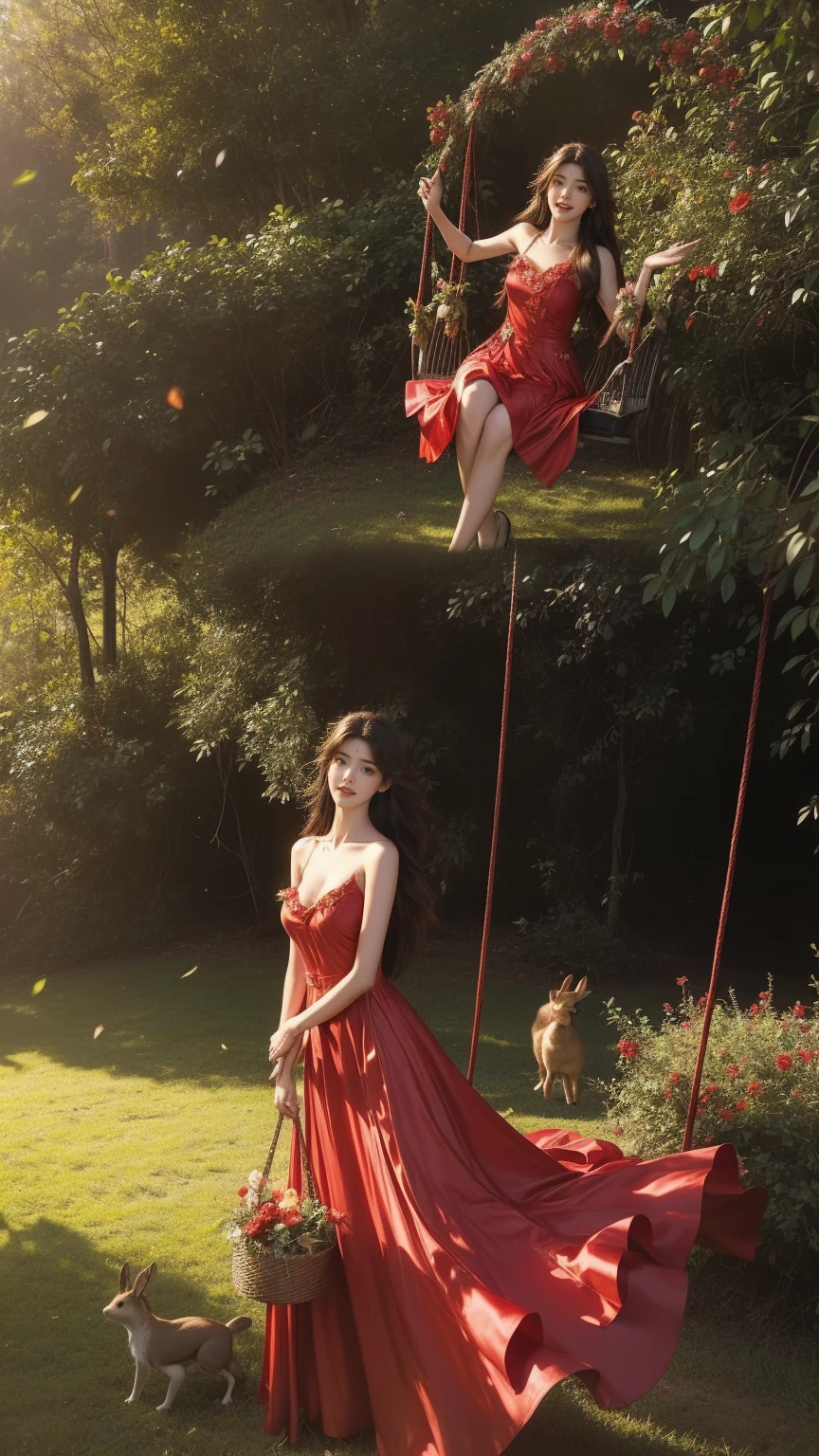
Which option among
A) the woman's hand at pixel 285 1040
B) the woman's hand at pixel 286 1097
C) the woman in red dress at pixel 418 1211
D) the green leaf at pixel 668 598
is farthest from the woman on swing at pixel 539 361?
the woman's hand at pixel 286 1097

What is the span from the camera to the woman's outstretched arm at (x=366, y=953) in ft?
11.6

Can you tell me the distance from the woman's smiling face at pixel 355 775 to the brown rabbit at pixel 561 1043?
3.62 metres

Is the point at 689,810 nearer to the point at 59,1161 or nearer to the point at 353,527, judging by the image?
the point at 353,527

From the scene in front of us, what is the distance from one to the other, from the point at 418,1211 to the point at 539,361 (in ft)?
8.34

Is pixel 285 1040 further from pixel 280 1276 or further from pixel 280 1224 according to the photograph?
pixel 280 1276

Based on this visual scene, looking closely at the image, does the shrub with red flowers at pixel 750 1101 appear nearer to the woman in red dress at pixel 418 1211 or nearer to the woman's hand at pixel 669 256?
the woman in red dress at pixel 418 1211

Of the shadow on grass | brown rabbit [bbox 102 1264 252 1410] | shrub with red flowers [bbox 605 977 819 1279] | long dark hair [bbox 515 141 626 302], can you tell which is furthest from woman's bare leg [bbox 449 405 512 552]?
the shadow on grass

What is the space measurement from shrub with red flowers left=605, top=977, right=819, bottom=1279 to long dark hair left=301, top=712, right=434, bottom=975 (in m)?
1.55

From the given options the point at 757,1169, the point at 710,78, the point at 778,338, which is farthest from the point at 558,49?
the point at 757,1169

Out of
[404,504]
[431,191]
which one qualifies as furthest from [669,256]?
[404,504]

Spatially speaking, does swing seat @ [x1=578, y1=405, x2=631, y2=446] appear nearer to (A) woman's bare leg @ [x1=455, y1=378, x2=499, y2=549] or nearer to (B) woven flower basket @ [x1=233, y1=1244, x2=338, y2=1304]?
(A) woman's bare leg @ [x1=455, y1=378, x2=499, y2=549]

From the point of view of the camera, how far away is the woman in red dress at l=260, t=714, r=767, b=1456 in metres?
3.03

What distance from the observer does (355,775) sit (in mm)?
3678

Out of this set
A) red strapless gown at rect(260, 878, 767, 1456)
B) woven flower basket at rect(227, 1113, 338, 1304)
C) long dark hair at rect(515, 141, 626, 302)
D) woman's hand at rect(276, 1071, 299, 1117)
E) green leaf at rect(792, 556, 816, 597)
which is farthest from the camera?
long dark hair at rect(515, 141, 626, 302)
